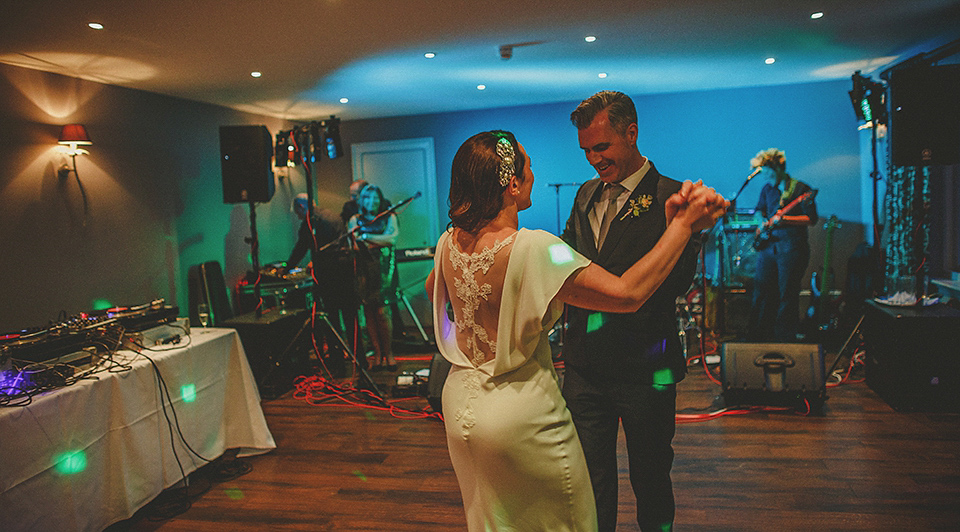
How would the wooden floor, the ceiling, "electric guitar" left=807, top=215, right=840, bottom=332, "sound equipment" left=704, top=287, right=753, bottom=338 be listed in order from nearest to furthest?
1. the wooden floor
2. the ceiling
3. "electric guitar" left=807, top=215, right=840, bottom=332
4. "sound equipment" left=704, top=287, right=753, bottom=338

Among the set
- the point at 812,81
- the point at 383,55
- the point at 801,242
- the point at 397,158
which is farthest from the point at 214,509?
the point at 812,81

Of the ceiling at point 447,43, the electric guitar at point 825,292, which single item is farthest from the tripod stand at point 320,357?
the electric guitar at point 825,292

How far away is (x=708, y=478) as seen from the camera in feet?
9.81

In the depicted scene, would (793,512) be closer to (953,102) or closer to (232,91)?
(953,102)

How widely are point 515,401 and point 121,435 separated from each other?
2.17 m

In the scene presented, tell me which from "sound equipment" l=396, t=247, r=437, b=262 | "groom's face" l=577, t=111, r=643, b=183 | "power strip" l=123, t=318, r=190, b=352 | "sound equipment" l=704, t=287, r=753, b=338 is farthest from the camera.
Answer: "sound equipment" l=396, t=247, r=437, b=262

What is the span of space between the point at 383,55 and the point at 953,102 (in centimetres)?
404

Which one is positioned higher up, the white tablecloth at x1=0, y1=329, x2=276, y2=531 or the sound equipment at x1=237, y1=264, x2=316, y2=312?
the sound equipment at x1=237, y1=264, x2=316, y2=312

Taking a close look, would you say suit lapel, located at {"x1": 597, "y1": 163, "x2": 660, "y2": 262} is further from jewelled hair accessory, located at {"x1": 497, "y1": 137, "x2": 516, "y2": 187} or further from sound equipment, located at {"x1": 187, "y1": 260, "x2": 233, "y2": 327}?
sound equipment, located at {"x1": 187, "y1": 260, "x2": 233, "y2": 327}

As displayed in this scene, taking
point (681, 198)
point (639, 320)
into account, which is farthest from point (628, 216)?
point (681, 198)

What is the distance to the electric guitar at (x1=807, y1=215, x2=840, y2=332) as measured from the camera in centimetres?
606

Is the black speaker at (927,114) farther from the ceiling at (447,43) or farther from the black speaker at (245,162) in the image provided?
the black speaker at (245,162)

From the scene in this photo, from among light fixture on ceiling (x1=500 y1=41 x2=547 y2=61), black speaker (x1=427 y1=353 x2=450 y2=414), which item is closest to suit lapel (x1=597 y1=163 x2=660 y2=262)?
black speaker (x1=427 y1=353 x2=450 y2=414)

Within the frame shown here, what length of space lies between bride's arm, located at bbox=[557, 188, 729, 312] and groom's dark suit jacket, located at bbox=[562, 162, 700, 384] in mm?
390
